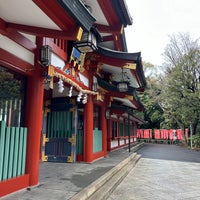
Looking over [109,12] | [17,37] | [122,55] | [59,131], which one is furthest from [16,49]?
[59,131]

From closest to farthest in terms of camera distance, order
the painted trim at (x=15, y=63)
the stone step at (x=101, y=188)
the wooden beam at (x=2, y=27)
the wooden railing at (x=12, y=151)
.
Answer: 1. the wooden beam at (x=2, y=27)
2. the painted trim at (x=15, y=63)
3. the wooden railing at (x=12, y=151)
4. the stone step at (x=101, y=188)

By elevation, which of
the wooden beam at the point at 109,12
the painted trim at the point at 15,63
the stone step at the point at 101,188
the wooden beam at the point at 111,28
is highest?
the wooden beam at the point at 109,12

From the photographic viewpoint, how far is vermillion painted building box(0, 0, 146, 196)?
286 centimetres

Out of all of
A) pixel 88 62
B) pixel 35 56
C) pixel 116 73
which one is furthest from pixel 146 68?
pixel 35 56

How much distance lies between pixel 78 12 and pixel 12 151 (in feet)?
8.92

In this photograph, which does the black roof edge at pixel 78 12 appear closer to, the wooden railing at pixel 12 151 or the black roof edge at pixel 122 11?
the black roof edge at pixel 122 11

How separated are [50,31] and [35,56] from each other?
1.38 meters

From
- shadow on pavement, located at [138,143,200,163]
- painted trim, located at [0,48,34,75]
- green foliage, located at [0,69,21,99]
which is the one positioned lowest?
shadow on pavement, located at [138,143,200,163]

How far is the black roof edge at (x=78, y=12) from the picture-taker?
2514 mm

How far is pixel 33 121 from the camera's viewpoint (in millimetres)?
4145

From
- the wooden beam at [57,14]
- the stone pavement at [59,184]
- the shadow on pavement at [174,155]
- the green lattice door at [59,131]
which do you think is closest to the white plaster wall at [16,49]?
the wooden beam at [57,14]

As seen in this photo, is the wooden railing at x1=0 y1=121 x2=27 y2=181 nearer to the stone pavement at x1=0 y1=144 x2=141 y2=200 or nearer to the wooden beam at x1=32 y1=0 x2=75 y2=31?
the stone pavement at x1=0 y1=144 x2=141 y2=200

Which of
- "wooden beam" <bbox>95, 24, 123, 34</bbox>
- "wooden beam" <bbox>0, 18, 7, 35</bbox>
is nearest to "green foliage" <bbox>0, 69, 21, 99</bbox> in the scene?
"wooden beam" <bbox>0, 18, 7, 35</bbox>

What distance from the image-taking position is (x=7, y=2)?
2.58m
